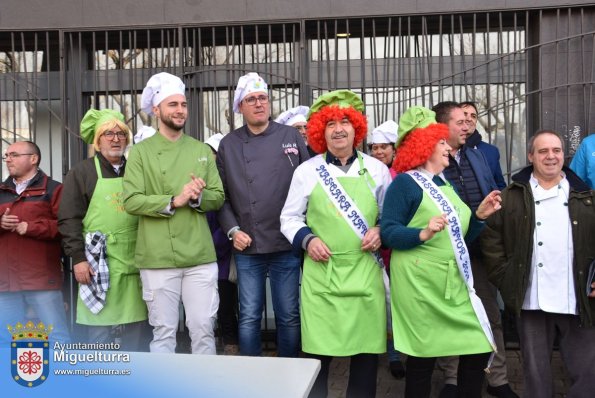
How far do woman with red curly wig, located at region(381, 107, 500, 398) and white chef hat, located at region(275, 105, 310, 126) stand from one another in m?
1.78

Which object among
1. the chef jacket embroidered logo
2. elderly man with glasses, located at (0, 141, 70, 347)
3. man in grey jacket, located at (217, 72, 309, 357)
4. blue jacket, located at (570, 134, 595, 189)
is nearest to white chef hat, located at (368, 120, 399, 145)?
man in grey jacket, located at (217, 72, 309, 357)

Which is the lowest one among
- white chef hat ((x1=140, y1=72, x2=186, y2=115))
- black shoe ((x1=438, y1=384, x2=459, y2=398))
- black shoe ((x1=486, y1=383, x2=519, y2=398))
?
black shoe ((x1=486, y1=383, x2=519, y2=398))

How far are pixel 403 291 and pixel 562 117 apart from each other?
2862 mm

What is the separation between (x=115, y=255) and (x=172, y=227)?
0.55 m

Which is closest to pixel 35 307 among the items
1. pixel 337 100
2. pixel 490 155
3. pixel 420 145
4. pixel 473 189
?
pixel 337 100

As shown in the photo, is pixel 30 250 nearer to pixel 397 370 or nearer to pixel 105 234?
pixel 105 234

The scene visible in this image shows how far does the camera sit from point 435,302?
12.6 ft

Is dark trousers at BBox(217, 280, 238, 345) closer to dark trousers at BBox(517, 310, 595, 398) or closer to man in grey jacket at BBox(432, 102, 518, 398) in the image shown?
man in grey jacket at BBox(432, 102, 518, 398)

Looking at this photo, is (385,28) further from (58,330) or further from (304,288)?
(58,330)

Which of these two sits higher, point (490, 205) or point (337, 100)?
point (337, 100)

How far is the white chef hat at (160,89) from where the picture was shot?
173 inches

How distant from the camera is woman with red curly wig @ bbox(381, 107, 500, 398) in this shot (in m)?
3.82

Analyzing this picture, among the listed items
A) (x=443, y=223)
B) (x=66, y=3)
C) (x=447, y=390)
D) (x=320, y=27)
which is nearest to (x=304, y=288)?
(x=443, y=223)

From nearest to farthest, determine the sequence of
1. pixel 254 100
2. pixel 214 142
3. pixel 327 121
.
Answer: pixel 327 121 < pixel 254 100 < pixel 214 142
